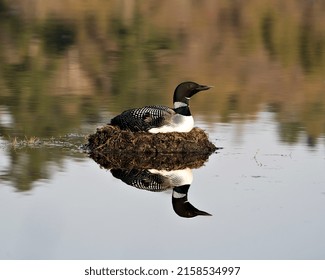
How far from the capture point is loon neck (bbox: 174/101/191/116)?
15.1m

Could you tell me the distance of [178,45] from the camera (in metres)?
31.7

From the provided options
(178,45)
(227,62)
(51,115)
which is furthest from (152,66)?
(51,115)

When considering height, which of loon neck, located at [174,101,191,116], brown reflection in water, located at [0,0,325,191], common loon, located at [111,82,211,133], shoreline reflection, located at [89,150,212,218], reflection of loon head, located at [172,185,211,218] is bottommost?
brown reflection in water, located at [0,0,325,191]

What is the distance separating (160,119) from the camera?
1495 centimetres

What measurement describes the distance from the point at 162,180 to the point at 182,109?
5.49 ft

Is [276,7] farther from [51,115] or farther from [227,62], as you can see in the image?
[51,115]

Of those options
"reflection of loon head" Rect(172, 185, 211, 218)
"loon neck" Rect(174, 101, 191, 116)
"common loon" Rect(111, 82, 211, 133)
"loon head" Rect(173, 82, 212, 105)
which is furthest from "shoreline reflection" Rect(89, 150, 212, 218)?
"loon head" Rect(173, 82, 212, 105)

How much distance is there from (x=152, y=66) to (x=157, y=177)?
41.7 feet

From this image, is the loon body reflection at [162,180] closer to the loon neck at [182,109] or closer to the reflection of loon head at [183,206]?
the reflection of loon head at [183,206]

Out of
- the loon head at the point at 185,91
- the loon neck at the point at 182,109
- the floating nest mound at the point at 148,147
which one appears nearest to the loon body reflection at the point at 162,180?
the floating nest mound at the point at 148,147

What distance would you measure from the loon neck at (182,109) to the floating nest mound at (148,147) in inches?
8.8

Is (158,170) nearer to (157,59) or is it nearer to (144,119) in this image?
(144,119)

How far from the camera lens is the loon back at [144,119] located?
14922 millimetres

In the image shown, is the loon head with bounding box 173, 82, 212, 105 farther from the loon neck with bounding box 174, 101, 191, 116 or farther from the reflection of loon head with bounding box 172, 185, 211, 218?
the reflection of loon head with bounding box 172, 185, 211, 218
